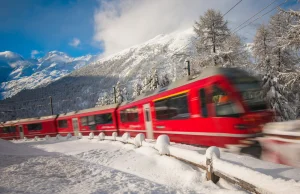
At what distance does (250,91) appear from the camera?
7.59 metres

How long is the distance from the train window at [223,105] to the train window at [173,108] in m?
1.69

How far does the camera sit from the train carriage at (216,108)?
7055 millimetres

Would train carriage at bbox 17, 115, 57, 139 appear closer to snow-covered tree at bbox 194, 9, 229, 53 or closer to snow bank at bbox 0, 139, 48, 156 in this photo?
snow bank at bbox 0, 139, 48, 156

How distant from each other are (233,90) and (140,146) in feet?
14.0

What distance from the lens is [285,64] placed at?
20.2 metres

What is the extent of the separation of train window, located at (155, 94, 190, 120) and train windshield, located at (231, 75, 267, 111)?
2.29m

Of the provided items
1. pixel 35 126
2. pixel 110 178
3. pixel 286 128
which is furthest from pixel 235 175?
pixel 35 126

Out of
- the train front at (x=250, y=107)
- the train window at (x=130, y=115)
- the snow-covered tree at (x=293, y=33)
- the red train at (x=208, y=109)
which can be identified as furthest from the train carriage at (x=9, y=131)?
the snow-covered tree at (x=293, y=33)

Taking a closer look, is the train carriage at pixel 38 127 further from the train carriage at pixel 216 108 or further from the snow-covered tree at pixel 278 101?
the snow-covered tree at pixel 278 101

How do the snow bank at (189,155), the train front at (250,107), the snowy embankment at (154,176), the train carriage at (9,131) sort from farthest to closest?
the train carriage at (9,131), the train front at (250,107), the snow bank at (189,155), the snowy embankment at (154,176)

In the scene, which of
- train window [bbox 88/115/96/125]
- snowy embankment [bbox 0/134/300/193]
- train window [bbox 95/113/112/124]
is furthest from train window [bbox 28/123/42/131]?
snowy embankment [bbox 0/134/300/193]

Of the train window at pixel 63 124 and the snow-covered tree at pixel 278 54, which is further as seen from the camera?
the train window at pixel 63 124

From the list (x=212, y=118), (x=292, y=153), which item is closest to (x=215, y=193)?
(x=292, y=153)

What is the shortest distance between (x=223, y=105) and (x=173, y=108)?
307 centimetres
